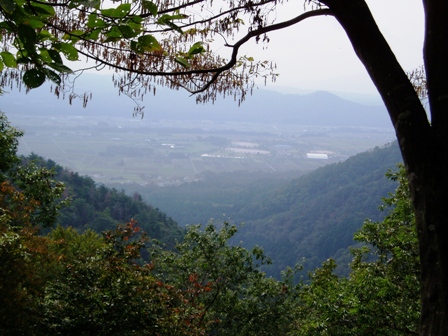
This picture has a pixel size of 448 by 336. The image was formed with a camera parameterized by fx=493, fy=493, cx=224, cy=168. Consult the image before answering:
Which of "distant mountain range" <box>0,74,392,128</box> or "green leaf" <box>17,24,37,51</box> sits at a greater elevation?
"distant mountain range" <box>0,74,392,128</box>

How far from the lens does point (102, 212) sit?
24.5 metres

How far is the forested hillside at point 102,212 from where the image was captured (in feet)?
75.0

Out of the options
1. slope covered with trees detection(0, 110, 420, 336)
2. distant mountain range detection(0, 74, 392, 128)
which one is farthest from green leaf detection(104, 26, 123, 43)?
distant mountain range detection(0, 74, 392, 128)

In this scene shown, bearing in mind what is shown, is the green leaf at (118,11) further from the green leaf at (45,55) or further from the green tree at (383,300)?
the green tree at (383,300)

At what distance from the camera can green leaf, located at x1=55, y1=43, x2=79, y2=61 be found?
1.26m

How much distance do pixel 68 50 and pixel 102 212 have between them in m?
24.0

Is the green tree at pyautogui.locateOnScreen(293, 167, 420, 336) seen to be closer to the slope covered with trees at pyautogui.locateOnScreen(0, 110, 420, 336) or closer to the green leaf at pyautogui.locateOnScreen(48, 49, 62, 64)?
→ the slope covered with trees at pyautogui.locateOnScreen(0, 110, 420, 336)

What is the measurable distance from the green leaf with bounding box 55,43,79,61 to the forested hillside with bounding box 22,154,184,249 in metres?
20.3

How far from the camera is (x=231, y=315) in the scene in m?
9.68

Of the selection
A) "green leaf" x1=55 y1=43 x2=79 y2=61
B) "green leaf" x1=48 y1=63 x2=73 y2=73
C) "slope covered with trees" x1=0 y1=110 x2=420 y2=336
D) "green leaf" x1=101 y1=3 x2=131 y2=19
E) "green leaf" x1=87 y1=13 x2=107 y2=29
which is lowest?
"slope covered with trees" x1=0 y1=110 x2=420 y2=336

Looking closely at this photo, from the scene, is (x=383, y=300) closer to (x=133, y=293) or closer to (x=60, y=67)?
(x=133, y=293)

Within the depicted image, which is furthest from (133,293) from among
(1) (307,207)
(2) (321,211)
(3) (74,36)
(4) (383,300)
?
(1) (307,207)

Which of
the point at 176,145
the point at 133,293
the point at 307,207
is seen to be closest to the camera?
the point at 133,293

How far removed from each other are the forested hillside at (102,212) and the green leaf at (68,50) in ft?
66.7
